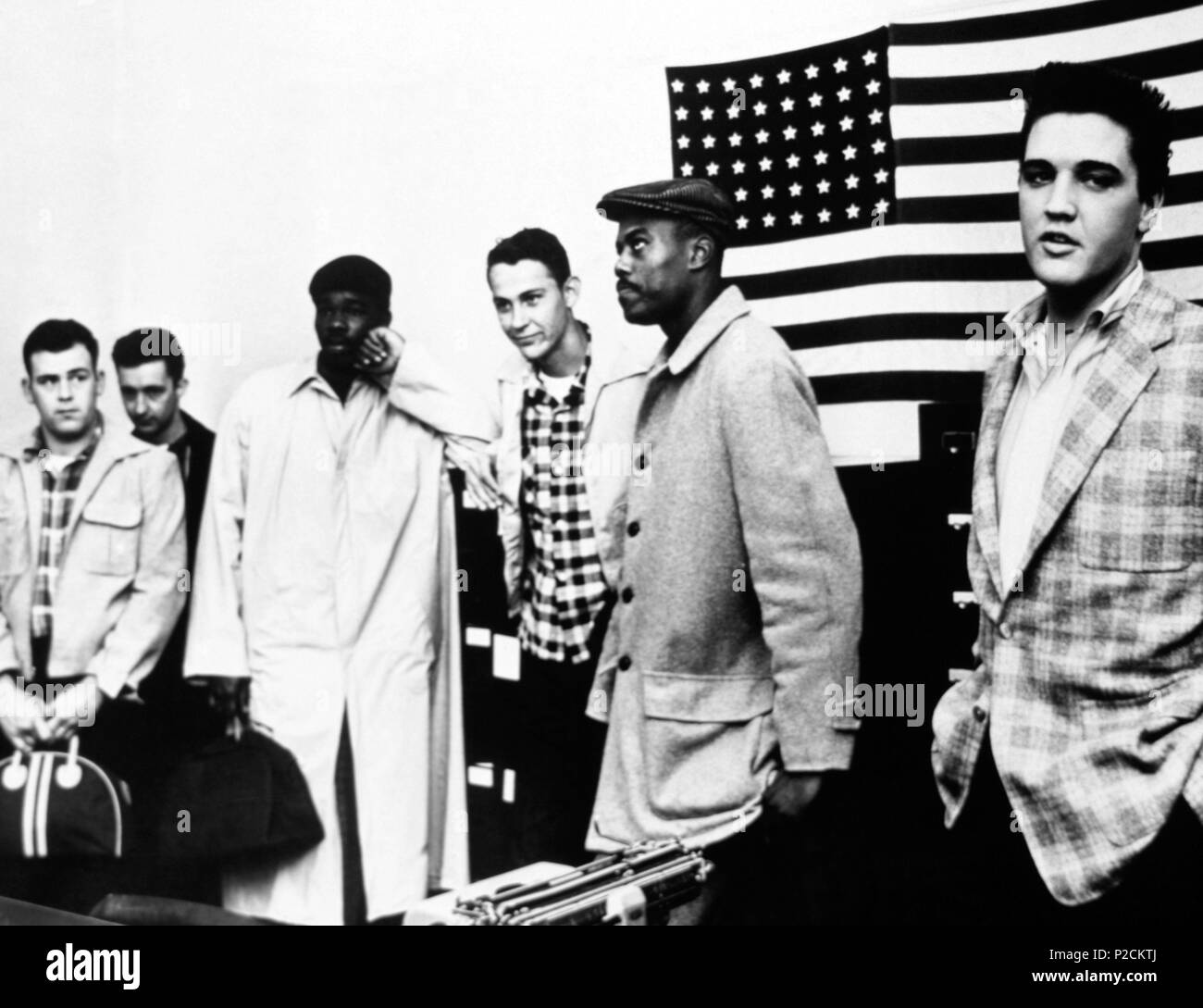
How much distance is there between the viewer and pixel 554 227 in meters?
3.35

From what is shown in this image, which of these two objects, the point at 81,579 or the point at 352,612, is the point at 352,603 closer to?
the point at 352,612

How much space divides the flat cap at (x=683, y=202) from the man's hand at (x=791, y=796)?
1.19 m

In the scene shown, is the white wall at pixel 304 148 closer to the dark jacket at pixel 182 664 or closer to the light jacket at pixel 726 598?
the dark jacket at pixel 182 664

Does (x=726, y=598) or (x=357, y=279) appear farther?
(x=357, y=279)

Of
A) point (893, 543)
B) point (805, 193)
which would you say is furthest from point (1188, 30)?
point (893, 543)

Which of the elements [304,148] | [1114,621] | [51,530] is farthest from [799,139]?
[51,530]

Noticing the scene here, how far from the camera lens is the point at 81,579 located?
3732 mm

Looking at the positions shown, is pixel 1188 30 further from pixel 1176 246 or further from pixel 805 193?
pixel 805 193

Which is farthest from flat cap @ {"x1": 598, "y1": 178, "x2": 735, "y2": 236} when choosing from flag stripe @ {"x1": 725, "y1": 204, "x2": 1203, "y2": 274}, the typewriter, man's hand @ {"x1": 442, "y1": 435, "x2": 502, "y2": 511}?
the typewriter

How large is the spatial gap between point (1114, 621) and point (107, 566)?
263 centimetres

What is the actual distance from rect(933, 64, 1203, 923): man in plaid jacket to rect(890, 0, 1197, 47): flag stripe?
0.69ft

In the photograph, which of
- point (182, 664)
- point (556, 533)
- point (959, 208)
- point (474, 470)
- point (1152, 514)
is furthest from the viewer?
point (182, 664)
